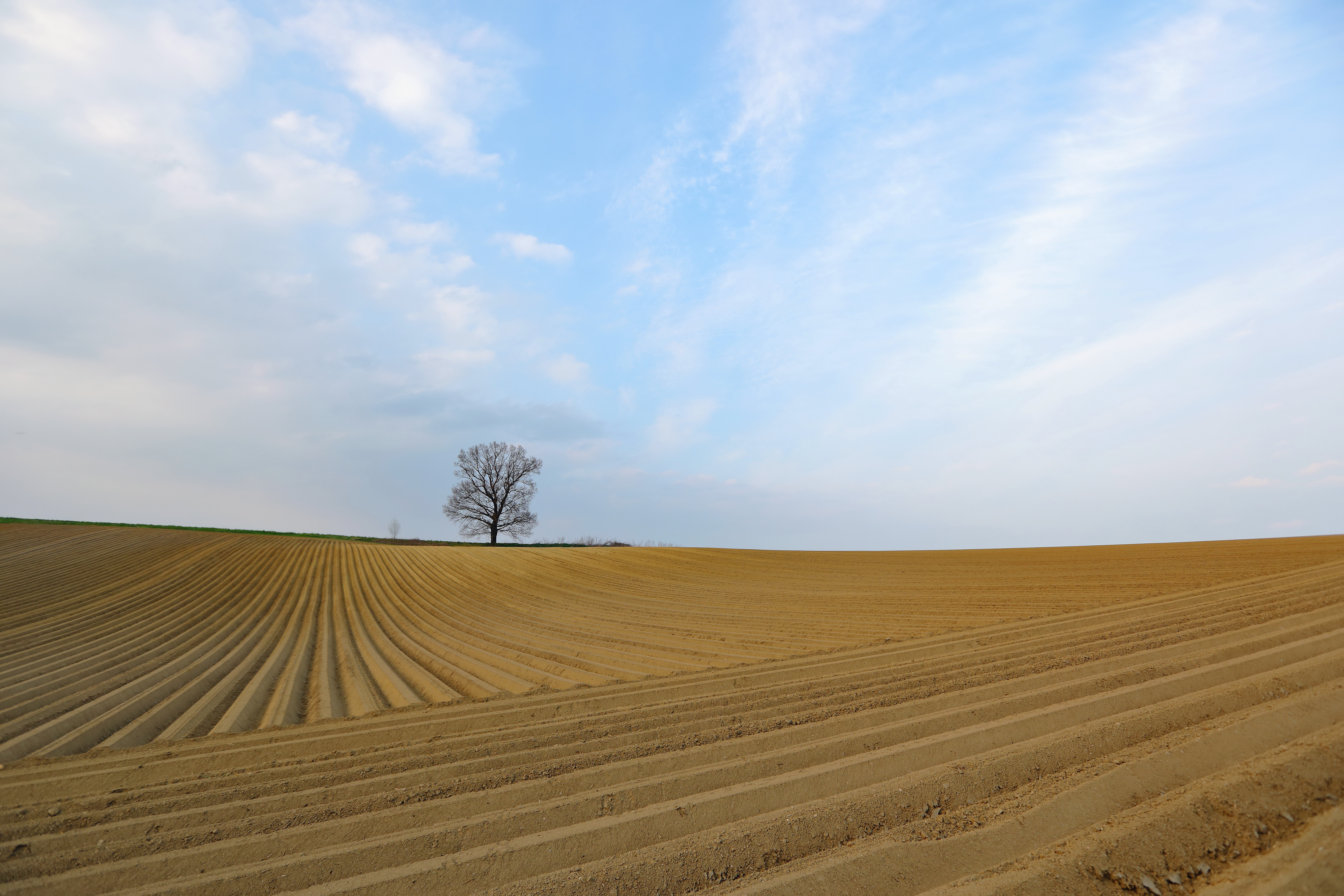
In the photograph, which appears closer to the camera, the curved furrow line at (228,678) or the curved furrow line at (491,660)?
the curved furrow line at (228,678)

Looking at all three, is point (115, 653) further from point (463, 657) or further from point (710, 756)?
point (710, 756)

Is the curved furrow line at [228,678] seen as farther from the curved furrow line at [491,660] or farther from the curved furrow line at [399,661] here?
the curved furrow line at [491,660]

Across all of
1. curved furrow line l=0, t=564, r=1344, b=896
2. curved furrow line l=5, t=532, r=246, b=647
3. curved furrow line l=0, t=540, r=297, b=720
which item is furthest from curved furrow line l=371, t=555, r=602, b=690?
curved furrow line l=5, t=532, r=246, b=647

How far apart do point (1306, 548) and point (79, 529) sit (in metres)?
40.6

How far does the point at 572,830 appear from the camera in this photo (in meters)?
2.93

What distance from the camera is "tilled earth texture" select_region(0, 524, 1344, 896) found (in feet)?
8.51

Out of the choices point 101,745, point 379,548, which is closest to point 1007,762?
point 101,745

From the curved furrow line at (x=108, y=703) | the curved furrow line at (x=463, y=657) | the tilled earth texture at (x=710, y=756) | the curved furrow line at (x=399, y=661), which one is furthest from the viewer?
the curved furrow line at (x=463, y=657)

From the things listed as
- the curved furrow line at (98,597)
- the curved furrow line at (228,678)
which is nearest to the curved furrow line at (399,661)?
the curved furrow line at (228,678)

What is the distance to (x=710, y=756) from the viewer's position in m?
3.74

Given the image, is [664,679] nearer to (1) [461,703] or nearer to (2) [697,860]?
(1) [461,703]

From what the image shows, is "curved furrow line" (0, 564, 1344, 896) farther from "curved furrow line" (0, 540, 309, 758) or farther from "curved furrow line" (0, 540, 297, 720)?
"curved furrow line" (0, 540, 297, 720)

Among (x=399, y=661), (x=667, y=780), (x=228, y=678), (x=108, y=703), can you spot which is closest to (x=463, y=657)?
(x=399, y=661)

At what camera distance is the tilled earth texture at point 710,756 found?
259cm
